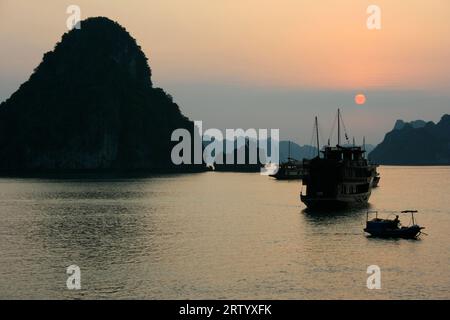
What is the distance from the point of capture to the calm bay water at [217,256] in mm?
44281

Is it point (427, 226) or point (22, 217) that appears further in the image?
point (22, 217)

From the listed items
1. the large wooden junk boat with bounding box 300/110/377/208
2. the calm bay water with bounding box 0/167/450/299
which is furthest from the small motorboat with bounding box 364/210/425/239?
the large wooden junk boat with bounding box 300/110/377/208

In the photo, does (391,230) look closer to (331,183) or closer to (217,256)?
(217,256)

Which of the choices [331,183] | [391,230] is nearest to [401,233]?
[391,230]

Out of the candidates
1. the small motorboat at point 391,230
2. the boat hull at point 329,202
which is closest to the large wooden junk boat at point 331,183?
the boat hull at point 329,202

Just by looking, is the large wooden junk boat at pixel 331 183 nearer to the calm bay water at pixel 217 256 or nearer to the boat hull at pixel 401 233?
the calm bay water at pixel 217 256

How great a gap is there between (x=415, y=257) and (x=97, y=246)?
3096 centimetres

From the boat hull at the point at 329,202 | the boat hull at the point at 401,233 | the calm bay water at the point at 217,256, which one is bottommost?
the calm bay water at the point at 217,256

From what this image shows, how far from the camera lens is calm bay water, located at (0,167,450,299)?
4428 cm

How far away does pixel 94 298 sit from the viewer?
1649 inches

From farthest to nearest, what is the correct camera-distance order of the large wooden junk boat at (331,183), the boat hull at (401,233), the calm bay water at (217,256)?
1. the large wooden junk boat at (331,183)
2. the boat hull at (401,233)
3. the calm bay water at (217,256)

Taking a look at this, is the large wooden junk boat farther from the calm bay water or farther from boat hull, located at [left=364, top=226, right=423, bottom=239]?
boat hull, located at [left=364, top=226, right=423, bottom=239]
